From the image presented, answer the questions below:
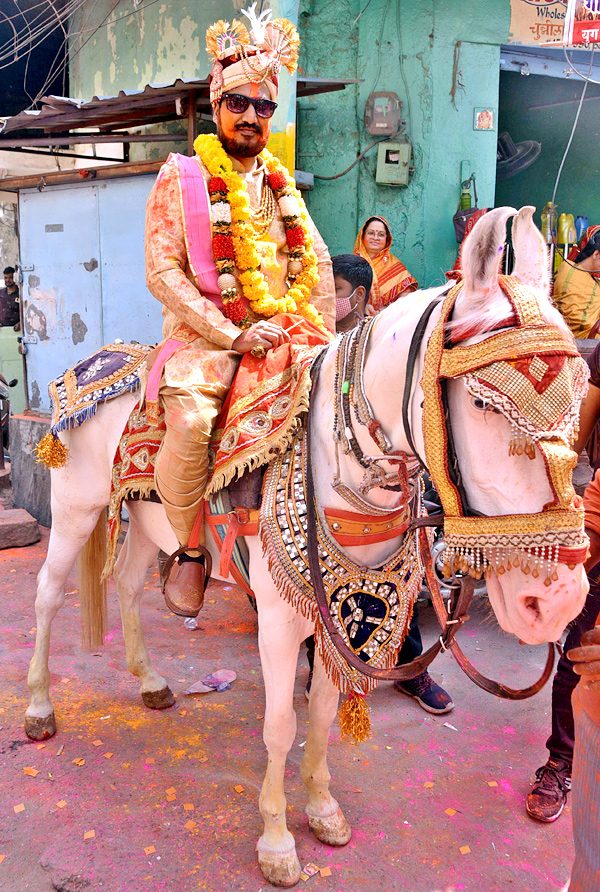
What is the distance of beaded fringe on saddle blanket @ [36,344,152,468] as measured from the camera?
295cm

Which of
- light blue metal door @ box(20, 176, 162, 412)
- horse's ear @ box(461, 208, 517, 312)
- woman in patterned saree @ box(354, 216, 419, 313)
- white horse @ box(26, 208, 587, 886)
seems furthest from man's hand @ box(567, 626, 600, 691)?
light blue metal door @ box(20, 176, 162, 412)

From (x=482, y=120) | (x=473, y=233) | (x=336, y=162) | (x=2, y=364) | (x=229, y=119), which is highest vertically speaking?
(x=482, y=120)

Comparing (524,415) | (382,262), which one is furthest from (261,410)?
(382,262)

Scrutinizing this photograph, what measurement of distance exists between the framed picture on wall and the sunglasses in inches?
160

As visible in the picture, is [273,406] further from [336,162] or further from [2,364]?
[2,364]

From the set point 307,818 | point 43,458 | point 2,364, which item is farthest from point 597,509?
point 2,364

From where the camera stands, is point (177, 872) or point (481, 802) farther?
point (481, 802)

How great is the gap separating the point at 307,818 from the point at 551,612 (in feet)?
5.53

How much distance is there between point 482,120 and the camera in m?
5.93

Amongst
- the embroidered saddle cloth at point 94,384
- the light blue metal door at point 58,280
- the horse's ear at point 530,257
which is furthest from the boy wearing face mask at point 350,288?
the light blue metal door at point 58,280

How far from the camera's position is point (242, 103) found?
2.52 meters

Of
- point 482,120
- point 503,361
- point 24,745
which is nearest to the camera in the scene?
point 503,361

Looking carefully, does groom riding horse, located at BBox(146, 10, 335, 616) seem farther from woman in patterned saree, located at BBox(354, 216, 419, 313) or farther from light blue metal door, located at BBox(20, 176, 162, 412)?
light blue metal door, located at BBox(20, 176, 162, 412)

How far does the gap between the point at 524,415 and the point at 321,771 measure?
1.82 metres
